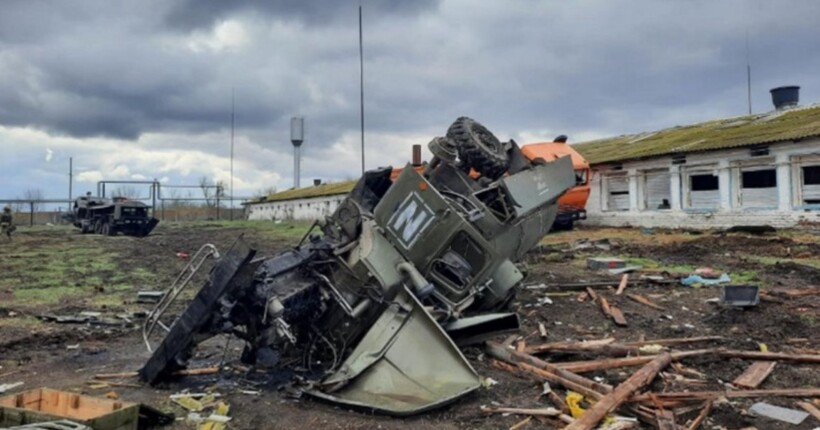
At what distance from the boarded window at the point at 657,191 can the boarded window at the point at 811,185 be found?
13.5 feet

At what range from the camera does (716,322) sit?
7.49 m

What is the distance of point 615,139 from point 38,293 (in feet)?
85.9

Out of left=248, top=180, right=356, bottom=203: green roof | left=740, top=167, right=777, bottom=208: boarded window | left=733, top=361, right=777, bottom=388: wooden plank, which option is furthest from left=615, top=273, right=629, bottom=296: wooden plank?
left=248, top=180, right=356, bottom=203: green roof

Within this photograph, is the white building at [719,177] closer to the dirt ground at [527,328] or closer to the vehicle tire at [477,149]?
the dirt ground at [527,328]

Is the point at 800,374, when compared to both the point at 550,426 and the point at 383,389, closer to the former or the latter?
the point at 550,426

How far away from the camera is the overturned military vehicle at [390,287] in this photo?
512 centimetres

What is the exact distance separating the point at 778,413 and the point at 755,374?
0.99 metres

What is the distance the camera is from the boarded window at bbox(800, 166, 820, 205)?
1700 centimetres

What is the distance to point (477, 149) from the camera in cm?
687

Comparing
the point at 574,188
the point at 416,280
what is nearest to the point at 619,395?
the point at 416,280

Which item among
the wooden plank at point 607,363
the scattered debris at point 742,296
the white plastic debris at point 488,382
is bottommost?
the white plastic debris at point 488,382

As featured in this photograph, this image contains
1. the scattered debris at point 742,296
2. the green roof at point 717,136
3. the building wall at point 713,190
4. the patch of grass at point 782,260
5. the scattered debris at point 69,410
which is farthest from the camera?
the green roof at point 717,136

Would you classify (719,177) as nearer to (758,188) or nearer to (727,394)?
(758,188)

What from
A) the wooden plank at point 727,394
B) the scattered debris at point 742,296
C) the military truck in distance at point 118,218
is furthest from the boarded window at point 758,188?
the military truck in distance at point 118,218
